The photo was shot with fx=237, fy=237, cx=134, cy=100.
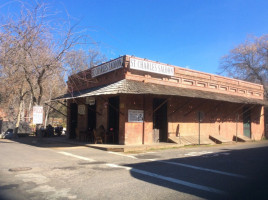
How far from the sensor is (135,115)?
15508 millimetres

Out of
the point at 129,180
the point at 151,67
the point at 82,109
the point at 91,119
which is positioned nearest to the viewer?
the point at 129,180

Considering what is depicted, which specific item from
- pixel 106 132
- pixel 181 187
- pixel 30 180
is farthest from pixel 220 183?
pixel 106 132

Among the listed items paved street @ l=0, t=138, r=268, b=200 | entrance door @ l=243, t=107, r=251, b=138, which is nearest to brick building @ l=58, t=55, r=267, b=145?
entrance door @ l=243, t=107, r=251, b=138

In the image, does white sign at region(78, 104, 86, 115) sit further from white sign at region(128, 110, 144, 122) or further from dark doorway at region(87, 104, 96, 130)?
white sign at region(128, 110, 144, 122)

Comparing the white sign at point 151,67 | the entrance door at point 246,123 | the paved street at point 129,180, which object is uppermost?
the white sign at point 151,67

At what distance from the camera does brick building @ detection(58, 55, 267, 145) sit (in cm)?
Answer: 1523

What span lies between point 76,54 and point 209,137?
42.7 ft

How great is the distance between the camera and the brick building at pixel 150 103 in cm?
1523

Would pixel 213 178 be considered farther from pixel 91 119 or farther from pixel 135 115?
pixel 91 119

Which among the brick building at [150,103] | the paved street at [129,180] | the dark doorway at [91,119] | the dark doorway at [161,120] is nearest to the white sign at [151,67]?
the brick building at [150,103]

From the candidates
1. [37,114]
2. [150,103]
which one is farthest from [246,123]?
[37,114]

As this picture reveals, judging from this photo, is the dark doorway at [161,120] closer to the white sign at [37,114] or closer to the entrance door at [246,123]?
the white sign at [37,114]

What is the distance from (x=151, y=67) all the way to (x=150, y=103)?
2514 mm

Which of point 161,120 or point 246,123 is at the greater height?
point 161,120
